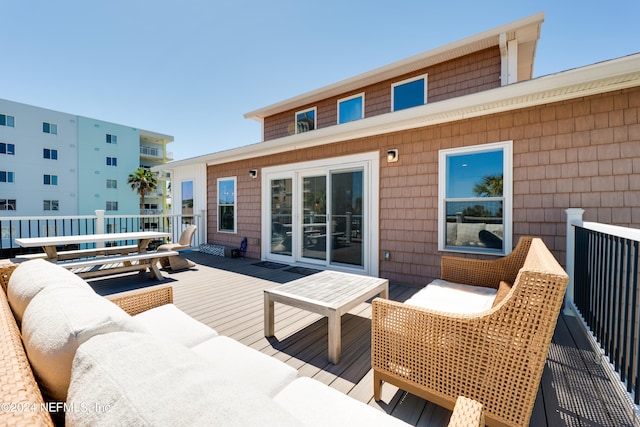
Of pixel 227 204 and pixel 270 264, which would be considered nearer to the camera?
pixel 270 264

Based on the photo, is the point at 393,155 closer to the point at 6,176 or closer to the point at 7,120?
the point at 6,176

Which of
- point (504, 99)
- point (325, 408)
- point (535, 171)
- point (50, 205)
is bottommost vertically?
point (325, 408)

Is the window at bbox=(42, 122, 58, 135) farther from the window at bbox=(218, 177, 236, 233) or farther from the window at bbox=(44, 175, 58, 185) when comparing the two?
the window at bbox=(218, 177, 236, 233)

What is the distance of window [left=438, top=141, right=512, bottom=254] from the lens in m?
3.61

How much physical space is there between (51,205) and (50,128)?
20.1 feet

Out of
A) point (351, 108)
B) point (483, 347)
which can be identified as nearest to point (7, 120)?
point (351, 108)

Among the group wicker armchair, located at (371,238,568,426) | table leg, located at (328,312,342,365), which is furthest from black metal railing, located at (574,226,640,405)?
table leg, located at (328,312,342,365)

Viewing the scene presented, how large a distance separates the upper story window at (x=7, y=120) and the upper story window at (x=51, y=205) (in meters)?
5.85

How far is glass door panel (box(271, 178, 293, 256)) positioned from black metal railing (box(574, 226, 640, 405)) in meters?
4.71

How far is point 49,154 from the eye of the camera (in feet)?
66.0

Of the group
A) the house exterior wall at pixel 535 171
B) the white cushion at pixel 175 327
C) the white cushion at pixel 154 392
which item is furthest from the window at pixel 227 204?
the white cushion at pixel 154 392

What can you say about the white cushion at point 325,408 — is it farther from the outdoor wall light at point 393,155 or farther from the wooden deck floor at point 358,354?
the outdoor wall light at point 393,155

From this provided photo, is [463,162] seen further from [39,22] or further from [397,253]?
[39,22]

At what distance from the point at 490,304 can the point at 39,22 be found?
12.4m
